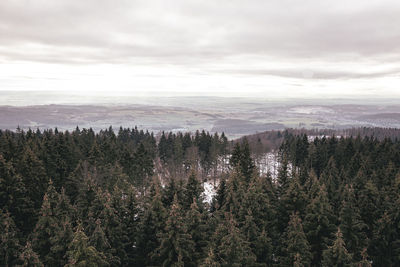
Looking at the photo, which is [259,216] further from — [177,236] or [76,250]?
[76,250]

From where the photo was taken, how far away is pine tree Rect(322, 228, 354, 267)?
16.4 metres

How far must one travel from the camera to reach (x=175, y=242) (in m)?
19.5

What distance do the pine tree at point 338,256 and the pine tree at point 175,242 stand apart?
913 cm

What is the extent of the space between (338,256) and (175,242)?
1062 centimetres

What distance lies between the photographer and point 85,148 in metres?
54.2

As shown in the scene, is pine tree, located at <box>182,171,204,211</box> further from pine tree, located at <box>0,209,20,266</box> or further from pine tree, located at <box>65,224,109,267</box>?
pine tree, located at <box>0,209,20,266</box>

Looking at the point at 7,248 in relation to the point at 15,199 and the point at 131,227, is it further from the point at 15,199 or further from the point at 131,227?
the point at 15,199

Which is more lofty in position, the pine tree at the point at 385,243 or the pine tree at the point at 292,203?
the pine tree at the point at 292,203

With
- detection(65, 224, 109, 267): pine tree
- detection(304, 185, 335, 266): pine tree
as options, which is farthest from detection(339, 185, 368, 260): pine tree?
detection(65, 224, 109, 267): pine tree

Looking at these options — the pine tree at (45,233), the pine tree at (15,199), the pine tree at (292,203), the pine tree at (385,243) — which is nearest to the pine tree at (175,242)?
the pine tree at (45,233)

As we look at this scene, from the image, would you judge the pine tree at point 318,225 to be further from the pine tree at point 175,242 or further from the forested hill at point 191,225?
the pine tree at point 175,242

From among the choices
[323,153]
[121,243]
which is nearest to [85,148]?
[121,243]

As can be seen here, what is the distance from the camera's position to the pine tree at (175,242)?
19531 mm

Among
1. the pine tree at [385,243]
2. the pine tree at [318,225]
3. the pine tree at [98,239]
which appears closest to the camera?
the pine tree at [98,239]
